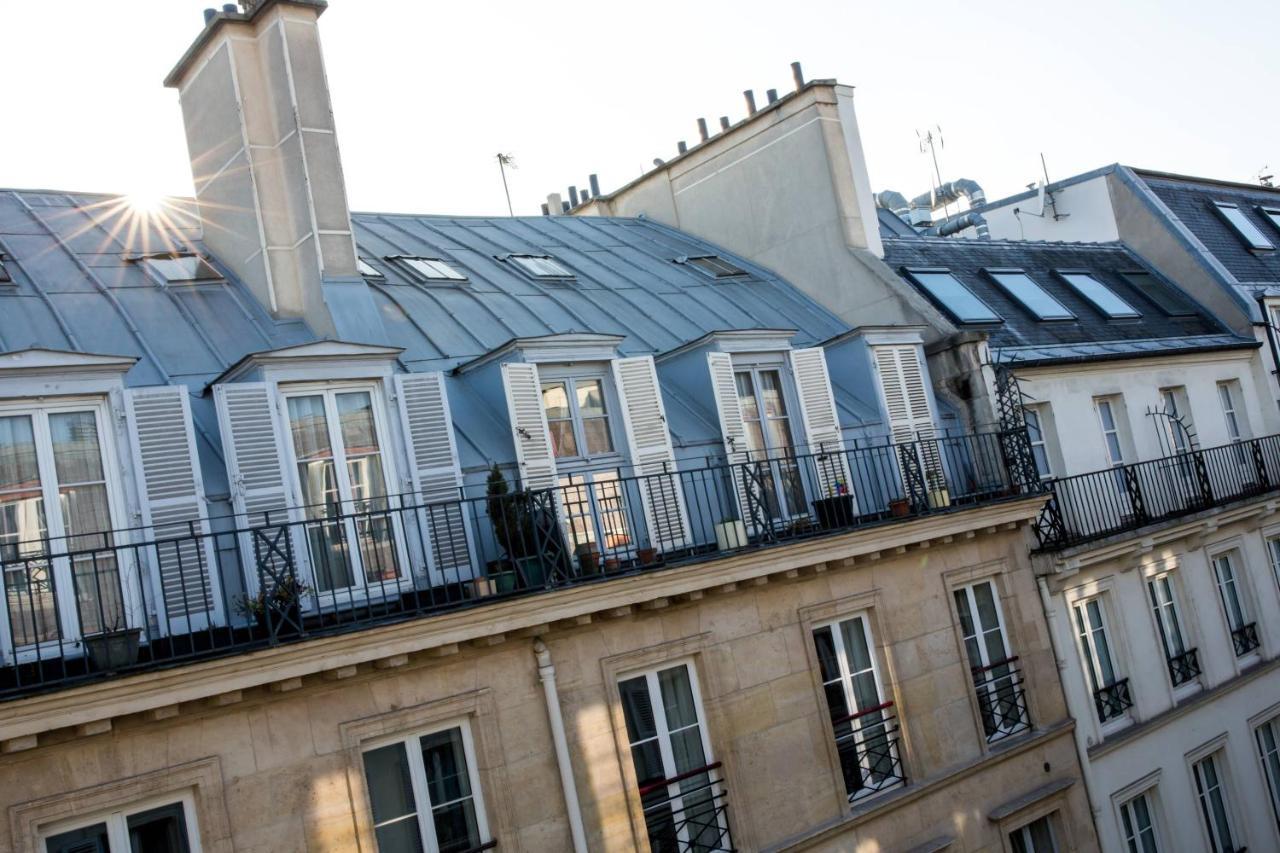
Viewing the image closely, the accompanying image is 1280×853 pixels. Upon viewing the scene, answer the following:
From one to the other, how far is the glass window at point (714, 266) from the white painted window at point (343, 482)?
9161 mm

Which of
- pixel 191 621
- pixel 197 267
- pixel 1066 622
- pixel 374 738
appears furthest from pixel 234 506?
pixel 1066 622

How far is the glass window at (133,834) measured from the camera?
937 cm

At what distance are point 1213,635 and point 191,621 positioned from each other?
1586 centimetres

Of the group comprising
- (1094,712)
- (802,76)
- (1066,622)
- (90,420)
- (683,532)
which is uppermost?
(802,76)

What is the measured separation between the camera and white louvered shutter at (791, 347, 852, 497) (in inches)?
615

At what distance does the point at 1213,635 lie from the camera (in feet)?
65.6

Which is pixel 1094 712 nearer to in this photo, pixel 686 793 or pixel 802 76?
pixel 686 793

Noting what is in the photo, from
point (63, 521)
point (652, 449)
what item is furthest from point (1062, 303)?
point (63, 521)

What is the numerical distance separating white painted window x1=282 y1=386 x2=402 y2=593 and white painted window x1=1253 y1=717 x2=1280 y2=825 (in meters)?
15.2

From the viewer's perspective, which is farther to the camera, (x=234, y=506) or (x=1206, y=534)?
(x=1206, y=534)

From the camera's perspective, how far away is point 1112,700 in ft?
58.3

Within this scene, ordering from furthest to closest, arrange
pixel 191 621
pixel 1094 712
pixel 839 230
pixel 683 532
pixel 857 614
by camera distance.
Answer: pixel 839 230
pixel 1094 712
pixel 857 614
pixel 683 532
pixel 191 621

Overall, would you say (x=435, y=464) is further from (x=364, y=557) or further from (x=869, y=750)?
(x=869, y=750)

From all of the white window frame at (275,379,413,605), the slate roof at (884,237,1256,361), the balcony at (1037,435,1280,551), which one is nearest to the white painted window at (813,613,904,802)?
the balcony at (1037,435,1280,551)
